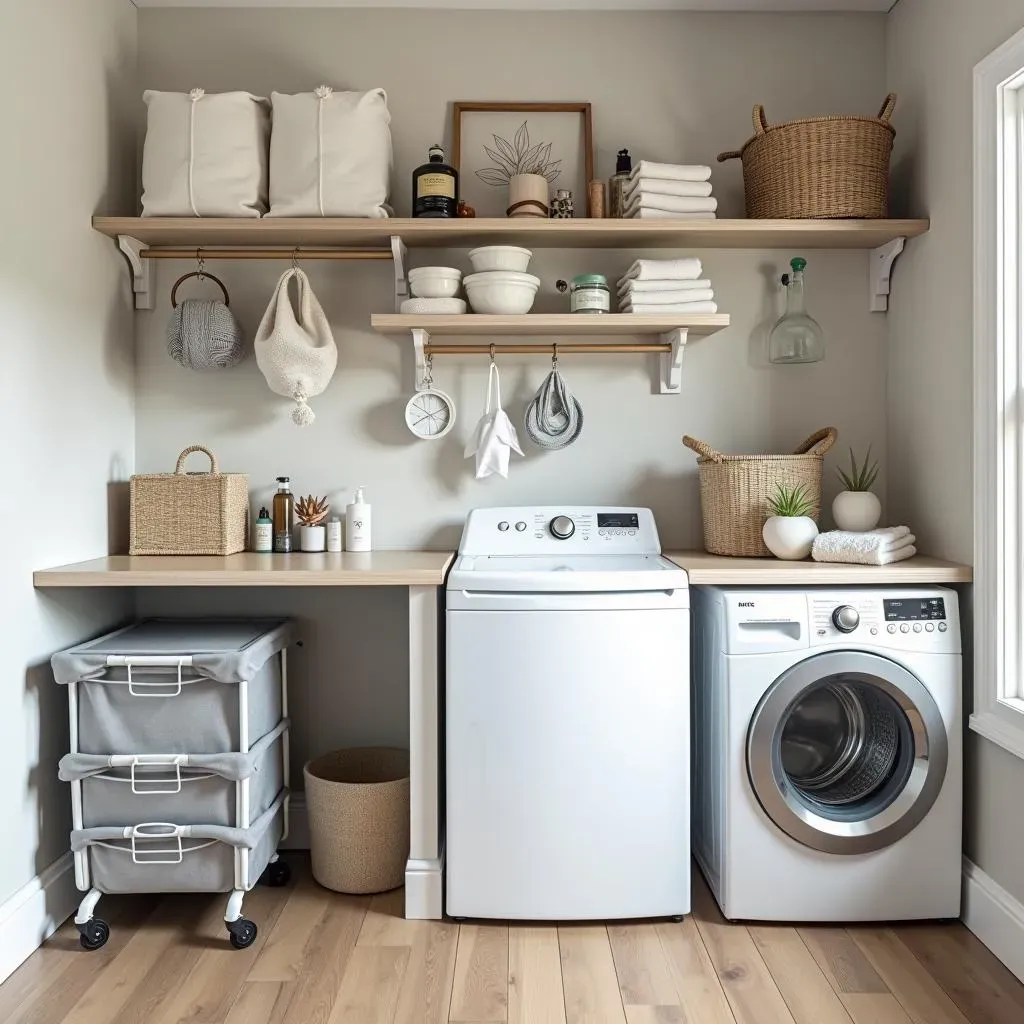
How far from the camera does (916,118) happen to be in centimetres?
252

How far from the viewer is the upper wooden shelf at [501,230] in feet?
7.91

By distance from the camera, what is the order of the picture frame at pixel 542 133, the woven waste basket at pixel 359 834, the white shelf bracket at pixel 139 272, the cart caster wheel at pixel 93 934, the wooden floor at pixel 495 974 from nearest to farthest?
the wooden floor at pixel 495 974 → the cart caster wheel at pixel 93 934 → the woven waste basket at pixel 359 834 → the white shelf bracket at pixel 139 272 → the picture frame at pixel 542 133

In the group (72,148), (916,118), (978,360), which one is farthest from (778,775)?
(72,148)

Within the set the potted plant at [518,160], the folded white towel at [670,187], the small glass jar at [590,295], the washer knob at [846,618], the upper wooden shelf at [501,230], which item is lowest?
the washer knob at [846,618]

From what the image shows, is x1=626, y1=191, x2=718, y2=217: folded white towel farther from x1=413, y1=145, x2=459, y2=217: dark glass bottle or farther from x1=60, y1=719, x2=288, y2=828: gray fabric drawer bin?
x1=60, y1=719, x2=288, y2=828: gray fabric drawer bin

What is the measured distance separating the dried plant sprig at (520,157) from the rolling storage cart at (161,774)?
1.56 metres

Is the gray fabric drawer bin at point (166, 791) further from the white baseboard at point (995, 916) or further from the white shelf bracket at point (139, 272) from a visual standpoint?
the white baseboard at point (995, 916)

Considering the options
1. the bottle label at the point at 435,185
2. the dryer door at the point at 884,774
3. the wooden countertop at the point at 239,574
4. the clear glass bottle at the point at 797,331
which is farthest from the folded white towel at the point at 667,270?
the dryer door at the point at 884,774

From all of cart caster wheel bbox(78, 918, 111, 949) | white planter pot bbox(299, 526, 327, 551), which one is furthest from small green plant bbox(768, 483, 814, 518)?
cart caster wheel bbox(78, 918, 111, 949)

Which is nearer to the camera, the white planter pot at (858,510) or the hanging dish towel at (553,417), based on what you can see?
the white planter pot at (858,510)

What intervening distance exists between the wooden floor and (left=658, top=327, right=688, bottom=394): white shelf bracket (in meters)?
1.40

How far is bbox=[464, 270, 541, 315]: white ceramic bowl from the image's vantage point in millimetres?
2453

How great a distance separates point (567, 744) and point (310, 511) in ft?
3.28

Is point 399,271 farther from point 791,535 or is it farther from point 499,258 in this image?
point 791,535
